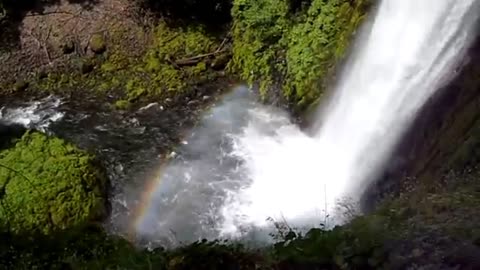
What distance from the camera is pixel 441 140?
7492 mm

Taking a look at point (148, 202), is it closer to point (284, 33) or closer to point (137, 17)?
point (284, 33)

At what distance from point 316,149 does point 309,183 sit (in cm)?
99

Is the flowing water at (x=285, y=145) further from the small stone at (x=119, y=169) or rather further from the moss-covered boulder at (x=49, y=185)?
the moss-covered boulder at (x=49, y=185)

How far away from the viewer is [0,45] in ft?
44.0

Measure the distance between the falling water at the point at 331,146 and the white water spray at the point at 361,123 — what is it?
0.02 meters

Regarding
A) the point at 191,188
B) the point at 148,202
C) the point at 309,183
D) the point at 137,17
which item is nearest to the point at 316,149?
the point at 309,183

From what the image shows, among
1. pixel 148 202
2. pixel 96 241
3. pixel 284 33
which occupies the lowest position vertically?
pixel 148 202

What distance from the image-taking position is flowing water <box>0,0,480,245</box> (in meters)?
8.73

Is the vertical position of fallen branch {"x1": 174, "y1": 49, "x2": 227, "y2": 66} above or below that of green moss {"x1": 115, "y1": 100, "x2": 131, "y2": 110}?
above

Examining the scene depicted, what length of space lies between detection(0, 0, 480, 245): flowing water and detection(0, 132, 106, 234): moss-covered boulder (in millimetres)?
577

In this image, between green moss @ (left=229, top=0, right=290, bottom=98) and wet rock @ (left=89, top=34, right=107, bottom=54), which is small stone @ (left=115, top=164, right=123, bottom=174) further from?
wet rock @ (left=89, top=34, right=107, bottom=54)

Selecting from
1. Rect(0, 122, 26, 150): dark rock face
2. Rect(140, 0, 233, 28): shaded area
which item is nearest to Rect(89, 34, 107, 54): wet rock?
Rect(140, 0, 233, 28): shaded area

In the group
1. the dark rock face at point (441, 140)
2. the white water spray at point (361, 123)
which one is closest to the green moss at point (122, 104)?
the white water spray at point (361, 123)

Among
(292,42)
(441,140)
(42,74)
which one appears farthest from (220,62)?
(441,140)
